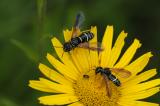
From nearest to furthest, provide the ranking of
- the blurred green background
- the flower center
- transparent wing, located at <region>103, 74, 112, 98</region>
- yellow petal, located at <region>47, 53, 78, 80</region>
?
yellow petal, located at <region>47, 53, 78, 80</region> < the flower center < transparent wing, located at <region>103, 74, 112, 98</region> < the blurred green background

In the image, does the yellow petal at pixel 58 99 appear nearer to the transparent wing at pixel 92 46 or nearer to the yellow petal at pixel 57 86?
the yellow petal at pixel 57 86

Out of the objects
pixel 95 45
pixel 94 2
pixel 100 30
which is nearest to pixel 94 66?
pixel 95 45

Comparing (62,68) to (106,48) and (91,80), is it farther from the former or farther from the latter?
(106,48)

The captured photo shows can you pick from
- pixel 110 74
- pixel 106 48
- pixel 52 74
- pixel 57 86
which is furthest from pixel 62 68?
pixel 106 48

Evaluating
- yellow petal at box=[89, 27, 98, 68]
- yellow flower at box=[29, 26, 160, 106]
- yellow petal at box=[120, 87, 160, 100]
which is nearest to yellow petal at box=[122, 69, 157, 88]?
yellow flower at box=[29, 26, 160, 106]

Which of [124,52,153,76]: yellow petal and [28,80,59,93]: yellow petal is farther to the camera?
[124,52,153,76]: yellow petal

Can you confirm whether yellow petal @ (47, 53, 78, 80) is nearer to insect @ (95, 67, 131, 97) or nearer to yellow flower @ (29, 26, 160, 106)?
yellow flower @ (29, 26, 160, 106)

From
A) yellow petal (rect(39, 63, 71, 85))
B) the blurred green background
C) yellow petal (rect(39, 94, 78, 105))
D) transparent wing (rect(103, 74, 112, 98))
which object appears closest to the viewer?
yellow petal (rect(39, 94, 78, 105))
